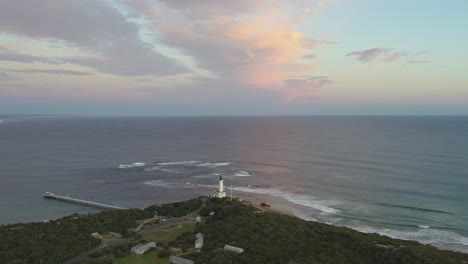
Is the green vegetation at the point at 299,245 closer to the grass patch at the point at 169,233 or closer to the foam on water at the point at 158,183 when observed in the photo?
the grass patch at the point at 169,233

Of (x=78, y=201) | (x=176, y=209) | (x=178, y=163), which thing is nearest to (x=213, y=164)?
(x=178, y=163)

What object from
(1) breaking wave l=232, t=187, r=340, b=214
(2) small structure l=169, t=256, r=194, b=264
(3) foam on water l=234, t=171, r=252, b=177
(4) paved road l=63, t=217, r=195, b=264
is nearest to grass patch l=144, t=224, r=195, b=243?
(4) paved road l=63, t=217, r=195, b=264

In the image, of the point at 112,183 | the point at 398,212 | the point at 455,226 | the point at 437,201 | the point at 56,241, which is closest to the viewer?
the point at 56,241

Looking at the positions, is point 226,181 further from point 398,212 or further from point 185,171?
point 398,212

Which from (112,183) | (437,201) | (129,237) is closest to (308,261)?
(129,237)

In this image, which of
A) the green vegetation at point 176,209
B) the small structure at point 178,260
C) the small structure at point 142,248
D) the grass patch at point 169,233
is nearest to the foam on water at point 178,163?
the green vegetation at point 176,209

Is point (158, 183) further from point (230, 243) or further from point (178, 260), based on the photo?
point (178, 260)
